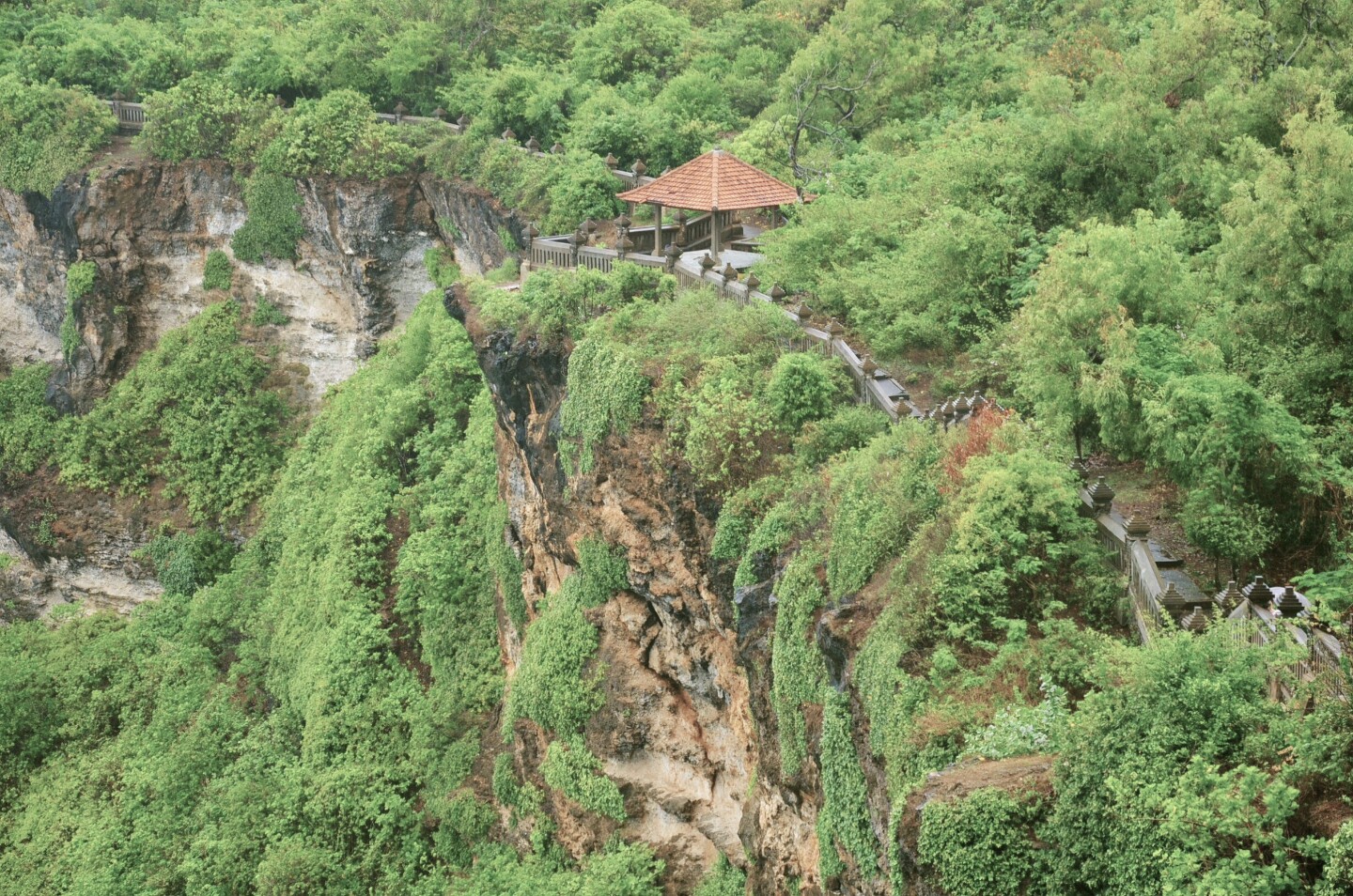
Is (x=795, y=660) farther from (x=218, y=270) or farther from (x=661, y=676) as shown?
(x=218, y=270)

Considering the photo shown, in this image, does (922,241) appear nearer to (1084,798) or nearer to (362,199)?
(1084,798)

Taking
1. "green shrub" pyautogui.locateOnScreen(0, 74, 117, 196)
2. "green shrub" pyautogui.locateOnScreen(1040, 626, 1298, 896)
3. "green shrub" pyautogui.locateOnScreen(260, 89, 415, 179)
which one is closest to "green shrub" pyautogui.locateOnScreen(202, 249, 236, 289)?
"green shrub" pyautogui.locateOnScreen(260, 89, 415, 179)

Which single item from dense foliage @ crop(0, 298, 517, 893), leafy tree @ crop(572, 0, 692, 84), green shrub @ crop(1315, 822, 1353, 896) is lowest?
dense foliage @ crop(0, 298, 517, 893)

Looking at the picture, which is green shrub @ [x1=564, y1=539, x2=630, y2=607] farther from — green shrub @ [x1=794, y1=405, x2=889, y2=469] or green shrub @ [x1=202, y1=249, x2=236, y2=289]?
green shrub @ [x1=202, y1=249, x2=236, y2=289]

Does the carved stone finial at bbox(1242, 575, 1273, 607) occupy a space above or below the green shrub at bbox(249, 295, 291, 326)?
above

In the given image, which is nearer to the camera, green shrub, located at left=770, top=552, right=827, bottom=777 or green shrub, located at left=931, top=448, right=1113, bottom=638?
green shrub, located at left=931, top=448, right=1113, bottom=638

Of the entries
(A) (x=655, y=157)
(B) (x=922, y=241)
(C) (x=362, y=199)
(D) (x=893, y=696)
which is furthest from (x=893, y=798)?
(C) (x=362, y=199)
